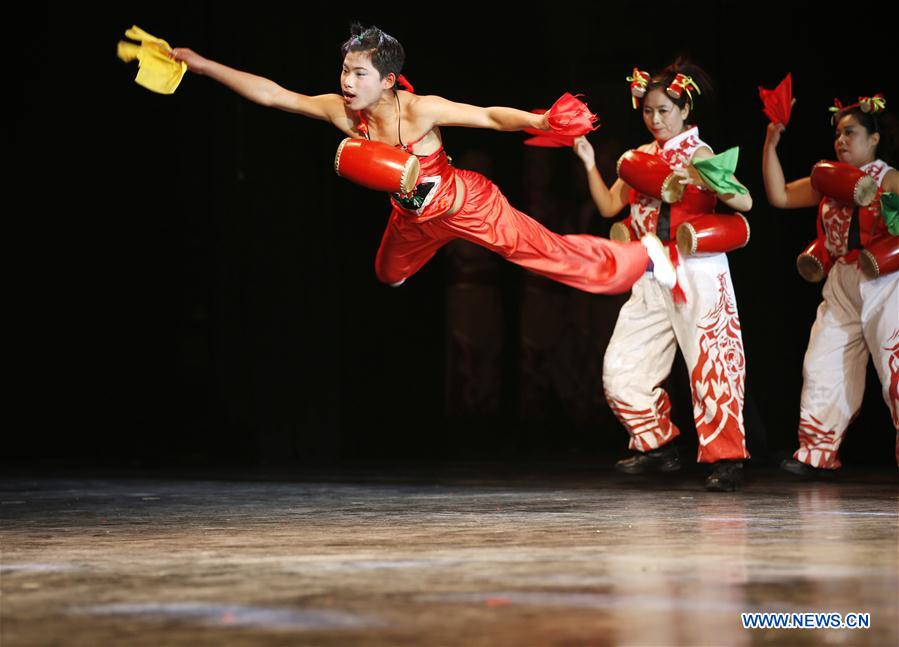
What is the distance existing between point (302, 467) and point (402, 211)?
6.88ft

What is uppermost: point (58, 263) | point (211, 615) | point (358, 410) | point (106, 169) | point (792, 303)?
point (106, 169)

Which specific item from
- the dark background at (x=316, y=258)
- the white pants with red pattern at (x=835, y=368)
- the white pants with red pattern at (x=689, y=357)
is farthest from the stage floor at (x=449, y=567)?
the dark background at (x=316, y=258)

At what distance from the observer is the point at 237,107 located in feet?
18.1

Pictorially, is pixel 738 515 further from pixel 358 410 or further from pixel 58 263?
pixel 58 263

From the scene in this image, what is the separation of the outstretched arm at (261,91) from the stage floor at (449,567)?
1.16m

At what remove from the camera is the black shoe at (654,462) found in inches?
154

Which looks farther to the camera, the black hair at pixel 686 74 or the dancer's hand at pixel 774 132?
the dancer's hand at pixel 774 132

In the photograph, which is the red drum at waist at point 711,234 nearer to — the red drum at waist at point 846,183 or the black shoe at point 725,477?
the red drum at waist at point 846,183

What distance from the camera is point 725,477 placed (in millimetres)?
3664

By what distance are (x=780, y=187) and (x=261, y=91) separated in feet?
6.21

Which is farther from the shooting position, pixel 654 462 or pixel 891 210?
pixel 654 462

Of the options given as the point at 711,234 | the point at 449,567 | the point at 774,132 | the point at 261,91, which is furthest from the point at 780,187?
the point at 449,567

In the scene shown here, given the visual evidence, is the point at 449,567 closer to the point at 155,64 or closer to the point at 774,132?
the point at 155,64

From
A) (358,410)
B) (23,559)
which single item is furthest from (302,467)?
(23,559)
